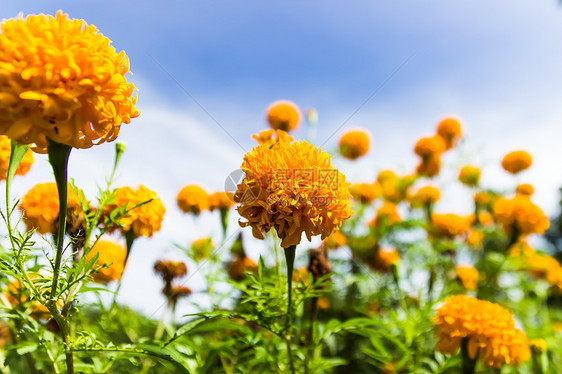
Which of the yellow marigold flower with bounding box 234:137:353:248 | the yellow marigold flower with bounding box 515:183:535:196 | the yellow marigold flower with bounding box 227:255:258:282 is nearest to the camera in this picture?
the yellow marigold flower with bounding box 234:137:353:248

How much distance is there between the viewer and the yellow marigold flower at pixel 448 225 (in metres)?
3.12

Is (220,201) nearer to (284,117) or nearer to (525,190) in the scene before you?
(284,117)

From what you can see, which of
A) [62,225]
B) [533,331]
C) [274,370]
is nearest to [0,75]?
[62,225]

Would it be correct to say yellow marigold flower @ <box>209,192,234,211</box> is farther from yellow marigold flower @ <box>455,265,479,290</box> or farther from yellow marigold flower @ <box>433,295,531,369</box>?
yellow marigold flower @ <box>455,265,479,290</box>

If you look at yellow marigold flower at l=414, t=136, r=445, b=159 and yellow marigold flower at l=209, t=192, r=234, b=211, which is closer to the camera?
yellow marigold flower at l=209, t=192, r=234, b=211

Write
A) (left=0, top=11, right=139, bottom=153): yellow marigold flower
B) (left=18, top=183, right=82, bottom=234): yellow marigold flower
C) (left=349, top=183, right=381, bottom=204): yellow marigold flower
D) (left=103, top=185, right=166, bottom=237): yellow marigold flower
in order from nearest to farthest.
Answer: (left=0, top=11, right=139, bottom=153): yellow marigold flower < (left=18, top=183, right=82, bottom=234): yellow marigold flower < (left=103, top=185, right=166, bottom=237): yellow marigold flower < (left=349, top=183, right=381, bottom=204): yellow marigold flower

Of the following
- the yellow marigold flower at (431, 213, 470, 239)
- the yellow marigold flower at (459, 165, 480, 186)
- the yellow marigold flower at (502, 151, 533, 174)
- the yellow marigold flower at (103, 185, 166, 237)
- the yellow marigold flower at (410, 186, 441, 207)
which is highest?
the yellow marigold flower at (502, 151, 533, 174)

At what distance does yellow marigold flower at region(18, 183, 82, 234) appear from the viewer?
48.7 inches

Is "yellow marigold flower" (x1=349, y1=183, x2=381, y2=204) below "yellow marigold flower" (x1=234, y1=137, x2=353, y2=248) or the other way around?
the other way around

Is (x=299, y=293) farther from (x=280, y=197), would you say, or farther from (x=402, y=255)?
(x=402, y=255)

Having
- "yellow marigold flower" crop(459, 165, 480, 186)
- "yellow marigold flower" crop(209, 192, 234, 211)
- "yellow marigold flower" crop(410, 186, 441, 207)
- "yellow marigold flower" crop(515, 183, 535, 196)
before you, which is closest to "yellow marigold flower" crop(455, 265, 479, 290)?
"yellow marigold flower" crop(410, 186, 441, 207)

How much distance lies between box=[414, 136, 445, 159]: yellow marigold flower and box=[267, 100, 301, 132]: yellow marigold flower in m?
1.44

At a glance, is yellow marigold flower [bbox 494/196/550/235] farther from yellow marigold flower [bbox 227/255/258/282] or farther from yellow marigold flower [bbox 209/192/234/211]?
yellow marigold flower [bbox 209/192/234/211]

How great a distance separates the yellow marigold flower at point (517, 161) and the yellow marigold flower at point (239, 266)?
7.78 feet
